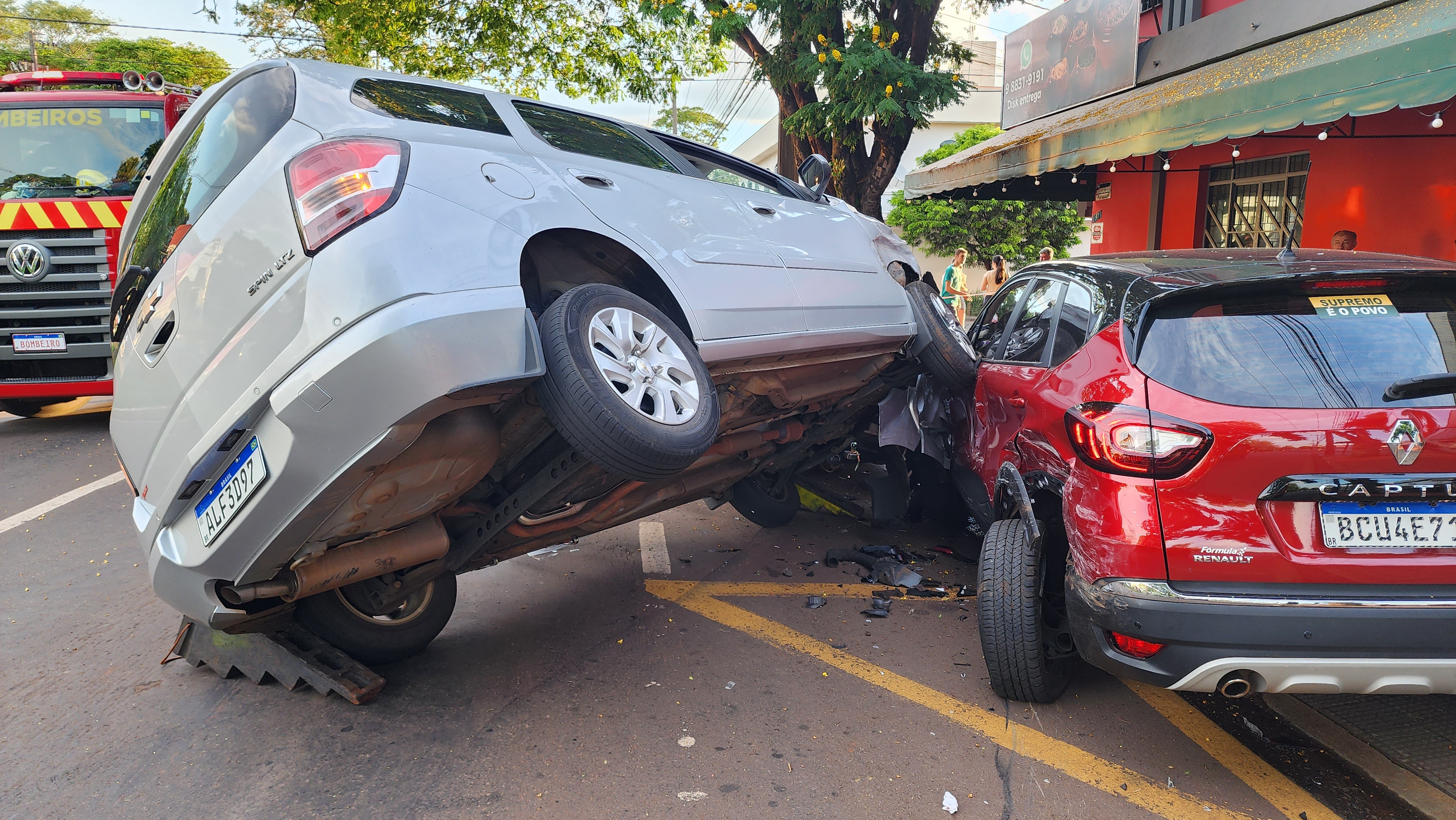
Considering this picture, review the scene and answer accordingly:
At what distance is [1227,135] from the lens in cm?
711

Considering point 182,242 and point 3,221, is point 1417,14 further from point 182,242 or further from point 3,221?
point 3,221

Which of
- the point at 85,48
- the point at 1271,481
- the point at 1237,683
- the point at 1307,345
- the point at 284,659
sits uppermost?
the point at 85,48

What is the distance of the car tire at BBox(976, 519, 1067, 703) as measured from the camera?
126 inches

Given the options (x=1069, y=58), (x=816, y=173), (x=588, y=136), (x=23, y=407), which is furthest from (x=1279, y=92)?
(x=23, y=407)

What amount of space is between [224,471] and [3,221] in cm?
689

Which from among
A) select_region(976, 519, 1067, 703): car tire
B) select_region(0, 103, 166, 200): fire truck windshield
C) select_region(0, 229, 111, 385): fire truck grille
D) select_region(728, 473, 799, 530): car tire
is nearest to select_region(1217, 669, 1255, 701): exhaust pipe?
select_region(976, 519, 1067, 703): car tire

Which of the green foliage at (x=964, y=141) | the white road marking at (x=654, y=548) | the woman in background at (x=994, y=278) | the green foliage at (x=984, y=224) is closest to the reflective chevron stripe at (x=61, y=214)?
the white road marking at (x=654, y=548)

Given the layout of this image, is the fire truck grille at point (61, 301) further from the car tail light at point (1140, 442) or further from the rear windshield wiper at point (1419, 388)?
the rear windshield wiper at point (1419, 388)

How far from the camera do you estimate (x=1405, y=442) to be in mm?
2492

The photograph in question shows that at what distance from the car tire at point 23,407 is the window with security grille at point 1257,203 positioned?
41.5 feet

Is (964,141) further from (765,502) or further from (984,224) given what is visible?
(765,502)

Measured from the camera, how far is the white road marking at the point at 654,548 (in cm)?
495

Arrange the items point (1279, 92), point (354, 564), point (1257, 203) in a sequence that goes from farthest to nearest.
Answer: point (1257, 203) → point (1279, 92) → point (354, 564)

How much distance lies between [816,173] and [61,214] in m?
6.62
